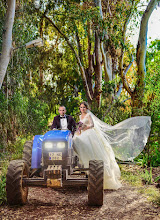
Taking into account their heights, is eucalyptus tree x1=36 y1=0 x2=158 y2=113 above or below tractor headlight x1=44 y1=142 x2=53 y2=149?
above

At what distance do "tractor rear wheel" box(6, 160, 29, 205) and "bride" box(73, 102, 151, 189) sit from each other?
1.83 meters

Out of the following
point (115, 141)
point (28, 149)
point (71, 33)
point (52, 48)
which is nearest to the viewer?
point (28, 149)

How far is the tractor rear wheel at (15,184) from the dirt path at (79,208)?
161 millimetres

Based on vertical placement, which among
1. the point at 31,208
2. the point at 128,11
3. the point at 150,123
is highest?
the point at 128,11

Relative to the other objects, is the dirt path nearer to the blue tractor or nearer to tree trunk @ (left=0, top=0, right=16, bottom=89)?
the blue tractor

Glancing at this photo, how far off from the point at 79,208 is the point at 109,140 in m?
2.89

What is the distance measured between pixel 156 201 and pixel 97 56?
9715mm

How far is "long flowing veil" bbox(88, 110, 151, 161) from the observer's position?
8281mm

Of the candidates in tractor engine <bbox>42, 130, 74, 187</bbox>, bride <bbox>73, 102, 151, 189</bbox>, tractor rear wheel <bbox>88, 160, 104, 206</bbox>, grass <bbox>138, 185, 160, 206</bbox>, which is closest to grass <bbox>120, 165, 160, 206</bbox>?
grass <bbox>138, 185, 160, 206</bbox>

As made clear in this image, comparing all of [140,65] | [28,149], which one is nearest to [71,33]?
[140,65]

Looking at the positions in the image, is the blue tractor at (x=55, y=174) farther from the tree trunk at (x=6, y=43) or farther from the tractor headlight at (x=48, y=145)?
the tree trunk at (x=6, y=43)

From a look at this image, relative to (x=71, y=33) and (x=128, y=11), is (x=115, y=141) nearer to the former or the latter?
(x=128, y=11)

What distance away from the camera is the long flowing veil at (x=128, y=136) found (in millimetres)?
8281

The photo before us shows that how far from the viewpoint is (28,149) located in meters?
6.80
